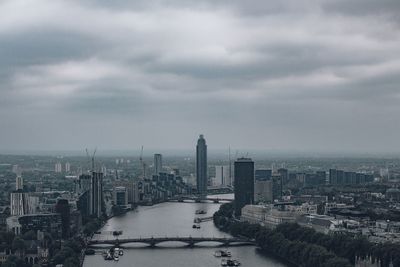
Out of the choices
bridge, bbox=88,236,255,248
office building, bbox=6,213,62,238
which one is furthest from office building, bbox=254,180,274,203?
office building, bbox=6,213,62,238

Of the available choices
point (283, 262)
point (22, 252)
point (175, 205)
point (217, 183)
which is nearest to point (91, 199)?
point (175, 205)

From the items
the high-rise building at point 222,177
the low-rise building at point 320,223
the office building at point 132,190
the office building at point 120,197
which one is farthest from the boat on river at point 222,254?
the high-rise building at point 222,177

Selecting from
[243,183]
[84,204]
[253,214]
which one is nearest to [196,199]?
[243,183]

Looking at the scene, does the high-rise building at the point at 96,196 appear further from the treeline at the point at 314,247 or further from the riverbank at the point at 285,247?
the treeline at the point at 314,247

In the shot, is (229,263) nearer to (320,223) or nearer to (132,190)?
(320,223)

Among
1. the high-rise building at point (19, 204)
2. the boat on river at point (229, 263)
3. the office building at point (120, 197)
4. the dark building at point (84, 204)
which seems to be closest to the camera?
the boat on river at point (229, 263)

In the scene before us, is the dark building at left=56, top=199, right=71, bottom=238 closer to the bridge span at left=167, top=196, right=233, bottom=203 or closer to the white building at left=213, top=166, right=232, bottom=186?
the bridge span at left=167, top=196, right=233, bottom=203
